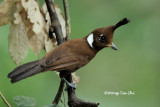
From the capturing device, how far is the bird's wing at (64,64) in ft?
5.76

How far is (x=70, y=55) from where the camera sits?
6.06ft

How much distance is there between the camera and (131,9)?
326 cm

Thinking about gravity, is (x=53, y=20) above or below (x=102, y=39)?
above

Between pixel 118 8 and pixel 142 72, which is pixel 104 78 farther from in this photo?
pixel 118 8

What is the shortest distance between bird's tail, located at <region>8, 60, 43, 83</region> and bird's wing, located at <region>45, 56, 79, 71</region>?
0.16ft

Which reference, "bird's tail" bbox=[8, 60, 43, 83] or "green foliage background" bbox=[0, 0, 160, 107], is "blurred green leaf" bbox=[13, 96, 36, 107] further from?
"green foliage background" bbox=[0, 0, 160, 107]

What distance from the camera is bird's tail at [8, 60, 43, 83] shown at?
5.05 feet

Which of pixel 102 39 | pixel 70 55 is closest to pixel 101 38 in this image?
pixel 102 39

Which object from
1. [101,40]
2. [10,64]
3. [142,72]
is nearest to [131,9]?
[142,72]

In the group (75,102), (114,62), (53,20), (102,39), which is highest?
(53,20)

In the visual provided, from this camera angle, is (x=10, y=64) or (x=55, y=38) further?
(x=10, y=64)

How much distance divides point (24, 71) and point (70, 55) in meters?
0.28

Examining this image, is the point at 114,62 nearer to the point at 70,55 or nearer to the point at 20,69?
the point at 70,55

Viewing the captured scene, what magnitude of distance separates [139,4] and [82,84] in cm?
96
